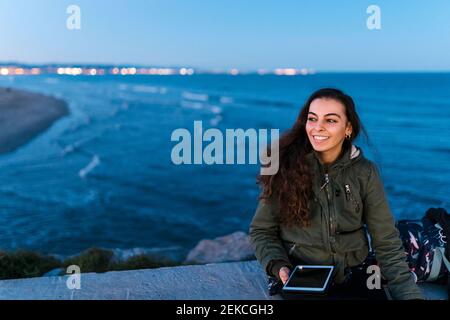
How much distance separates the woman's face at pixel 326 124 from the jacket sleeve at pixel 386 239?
0.28 meters

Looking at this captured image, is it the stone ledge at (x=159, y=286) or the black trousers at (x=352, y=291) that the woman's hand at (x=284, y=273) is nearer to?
the black trousers at (x=352, y=291)

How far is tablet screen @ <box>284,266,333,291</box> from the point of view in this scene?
2.85m

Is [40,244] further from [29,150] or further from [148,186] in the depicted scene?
[29,150]

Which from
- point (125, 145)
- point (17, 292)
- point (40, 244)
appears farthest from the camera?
point (125, 145)

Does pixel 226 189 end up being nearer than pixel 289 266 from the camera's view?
No

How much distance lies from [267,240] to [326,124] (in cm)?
78

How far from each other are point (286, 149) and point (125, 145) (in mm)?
18415

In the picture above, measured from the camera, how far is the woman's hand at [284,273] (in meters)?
2.98

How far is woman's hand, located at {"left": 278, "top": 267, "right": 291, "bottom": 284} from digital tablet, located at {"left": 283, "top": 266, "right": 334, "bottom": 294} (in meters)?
0.04

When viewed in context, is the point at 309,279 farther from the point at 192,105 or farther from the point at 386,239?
the point at 192,105

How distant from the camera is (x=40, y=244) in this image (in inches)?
333

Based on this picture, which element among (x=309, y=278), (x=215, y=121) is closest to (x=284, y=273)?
(x=309, y=278)

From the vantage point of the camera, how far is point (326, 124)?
9.82ft

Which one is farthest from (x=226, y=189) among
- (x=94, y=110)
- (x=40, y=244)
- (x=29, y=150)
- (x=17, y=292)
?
(x=94, y=110)
